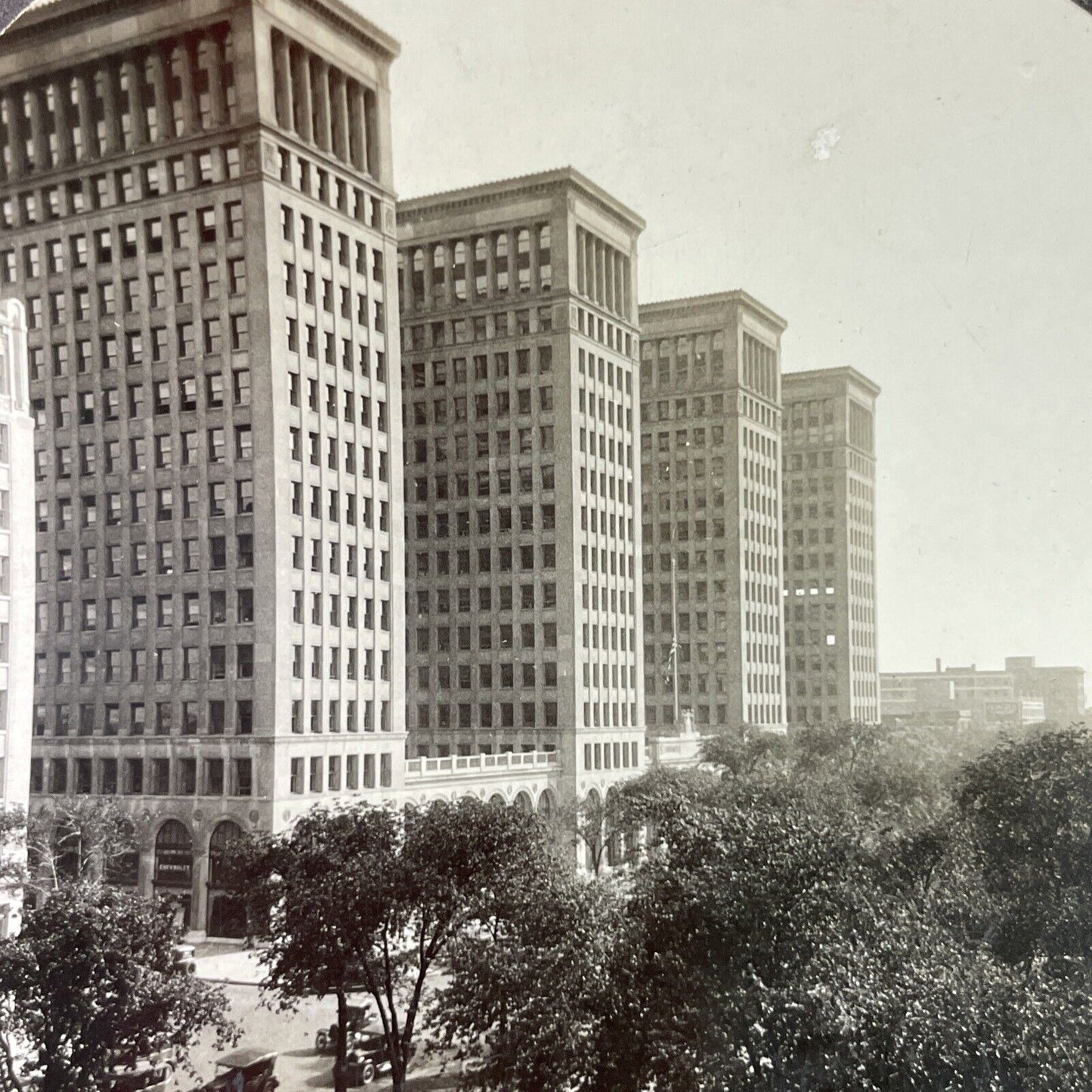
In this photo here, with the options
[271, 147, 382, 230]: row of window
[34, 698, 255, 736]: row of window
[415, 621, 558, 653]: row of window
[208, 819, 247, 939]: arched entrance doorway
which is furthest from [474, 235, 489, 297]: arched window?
[208, 819, 247, 939]: arched entrance doorway

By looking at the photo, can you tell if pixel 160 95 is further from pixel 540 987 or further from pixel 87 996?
pixel 540 987

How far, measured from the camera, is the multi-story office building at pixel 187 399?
249 ft

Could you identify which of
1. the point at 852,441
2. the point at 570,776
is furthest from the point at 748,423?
the point at 570,776

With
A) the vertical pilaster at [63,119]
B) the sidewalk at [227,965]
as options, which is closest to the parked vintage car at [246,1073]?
the sidewalk at [227,965]

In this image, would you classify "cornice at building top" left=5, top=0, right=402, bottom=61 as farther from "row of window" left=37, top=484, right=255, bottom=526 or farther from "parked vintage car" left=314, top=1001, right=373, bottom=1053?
"parked vintage car" left=314, top=1001, right=373, bottom=1053

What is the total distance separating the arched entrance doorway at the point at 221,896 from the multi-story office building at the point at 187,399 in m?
0.55

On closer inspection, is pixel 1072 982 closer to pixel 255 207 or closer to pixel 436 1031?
pixel 436 1031

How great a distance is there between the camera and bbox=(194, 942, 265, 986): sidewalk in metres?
58.0

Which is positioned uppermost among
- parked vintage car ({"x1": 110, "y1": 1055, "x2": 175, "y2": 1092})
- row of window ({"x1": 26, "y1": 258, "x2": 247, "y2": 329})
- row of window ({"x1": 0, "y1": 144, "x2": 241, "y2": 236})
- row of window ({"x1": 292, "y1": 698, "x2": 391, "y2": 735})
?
row of window ({"x1": 0, "y1": 144, "x2": 241, "y2": 236})

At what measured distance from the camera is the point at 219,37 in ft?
251

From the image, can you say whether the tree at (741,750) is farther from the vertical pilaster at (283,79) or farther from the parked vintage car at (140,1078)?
the parked vintage car at (140,1078)

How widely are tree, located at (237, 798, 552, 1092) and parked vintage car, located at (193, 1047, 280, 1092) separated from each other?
2.12 m

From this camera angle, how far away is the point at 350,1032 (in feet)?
150

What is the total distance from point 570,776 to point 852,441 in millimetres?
65049
